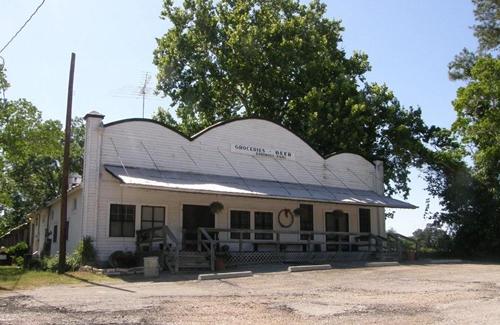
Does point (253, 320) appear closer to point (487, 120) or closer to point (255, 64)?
point (487, 120)

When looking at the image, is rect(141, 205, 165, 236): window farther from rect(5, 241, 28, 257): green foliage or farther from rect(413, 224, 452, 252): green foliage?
rect(413, 224, 452, 252): green foliage

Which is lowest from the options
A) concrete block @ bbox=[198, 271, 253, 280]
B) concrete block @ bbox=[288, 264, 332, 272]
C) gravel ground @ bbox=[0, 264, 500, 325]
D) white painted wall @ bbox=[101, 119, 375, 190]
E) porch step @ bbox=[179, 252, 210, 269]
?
gravel ground @ bbox=[0, 264, 500, 325]

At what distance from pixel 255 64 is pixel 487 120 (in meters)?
14.3

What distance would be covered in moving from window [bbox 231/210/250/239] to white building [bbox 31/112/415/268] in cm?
4

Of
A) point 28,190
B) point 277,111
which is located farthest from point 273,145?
point 28,190

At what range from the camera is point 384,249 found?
24.9 meters

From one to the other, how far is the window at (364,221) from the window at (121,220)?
12.2 metres

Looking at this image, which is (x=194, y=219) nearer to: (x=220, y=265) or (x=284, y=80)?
(x=220, y=265)

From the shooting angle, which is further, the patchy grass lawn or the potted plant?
the potted plant

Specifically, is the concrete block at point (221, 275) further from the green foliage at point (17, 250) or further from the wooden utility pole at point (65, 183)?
the green foliage at point (17, 250)

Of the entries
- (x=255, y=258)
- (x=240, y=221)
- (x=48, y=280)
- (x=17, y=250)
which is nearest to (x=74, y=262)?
(x=48, y=280)

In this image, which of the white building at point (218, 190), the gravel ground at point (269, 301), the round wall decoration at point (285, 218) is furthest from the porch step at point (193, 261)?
the round wall decoration at point (285, 218)

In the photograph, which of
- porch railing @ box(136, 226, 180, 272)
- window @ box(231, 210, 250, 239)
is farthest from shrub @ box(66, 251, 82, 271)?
window @ box(231, 210, 250, 239)

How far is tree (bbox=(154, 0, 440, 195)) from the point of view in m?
31.0
